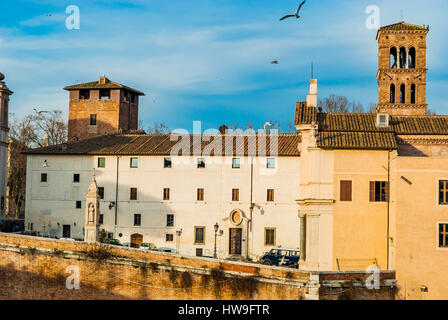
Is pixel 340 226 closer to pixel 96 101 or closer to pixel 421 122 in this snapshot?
pixel 421 122

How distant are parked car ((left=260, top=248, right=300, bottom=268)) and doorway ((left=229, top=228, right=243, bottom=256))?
6.41 metres

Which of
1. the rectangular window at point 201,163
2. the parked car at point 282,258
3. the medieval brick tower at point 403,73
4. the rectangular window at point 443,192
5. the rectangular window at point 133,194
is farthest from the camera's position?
the rectangular window at point 133,194

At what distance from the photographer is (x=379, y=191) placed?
132 ft

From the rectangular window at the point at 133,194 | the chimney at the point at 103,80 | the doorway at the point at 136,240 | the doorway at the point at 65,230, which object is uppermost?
the chimney at the point at 103,80

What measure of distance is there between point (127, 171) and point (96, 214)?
14.4m

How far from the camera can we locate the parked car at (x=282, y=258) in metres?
44.0

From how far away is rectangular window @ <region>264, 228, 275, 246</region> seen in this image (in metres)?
51.9

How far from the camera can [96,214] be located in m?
41.2

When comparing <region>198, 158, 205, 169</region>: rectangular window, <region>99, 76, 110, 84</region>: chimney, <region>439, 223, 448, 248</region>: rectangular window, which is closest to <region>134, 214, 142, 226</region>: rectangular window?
<region>198, 158, 205, 169</region>: rectangular window

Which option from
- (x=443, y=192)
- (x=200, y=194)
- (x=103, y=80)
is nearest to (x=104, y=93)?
(x=103, y=80)

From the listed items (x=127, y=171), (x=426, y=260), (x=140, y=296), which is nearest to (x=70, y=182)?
(x=127, y=171)

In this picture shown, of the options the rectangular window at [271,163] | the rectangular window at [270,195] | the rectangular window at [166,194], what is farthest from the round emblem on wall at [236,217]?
the rectangular window at [166,194]

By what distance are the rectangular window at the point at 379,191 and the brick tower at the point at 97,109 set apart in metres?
31.9

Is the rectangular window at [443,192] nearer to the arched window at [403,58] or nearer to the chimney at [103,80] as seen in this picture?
the arched window at [403,58]
